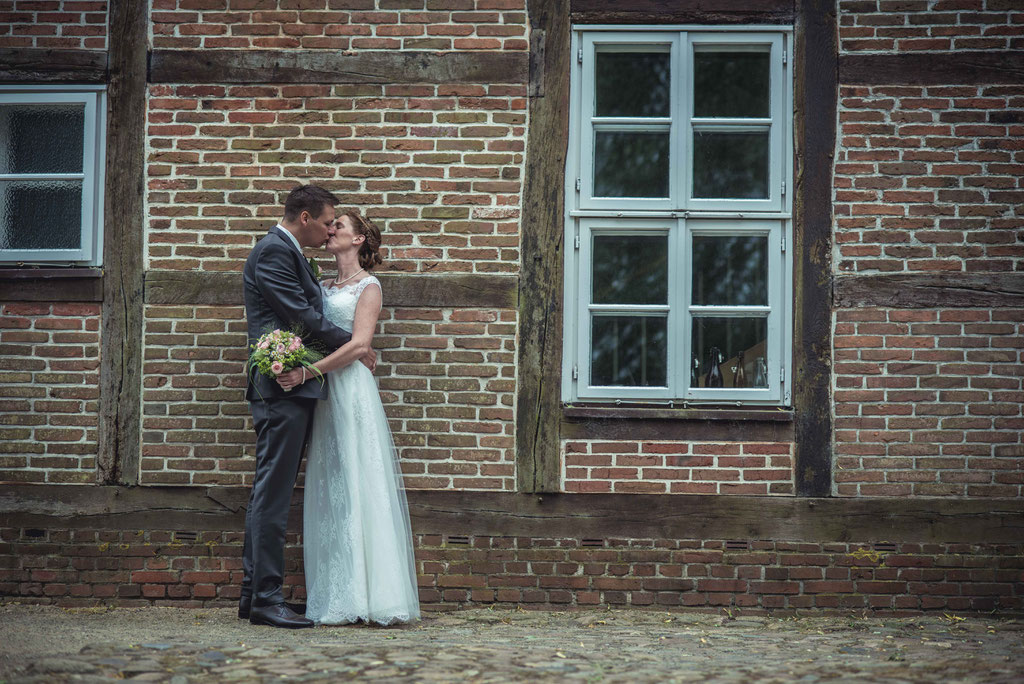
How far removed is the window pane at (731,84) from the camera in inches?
228

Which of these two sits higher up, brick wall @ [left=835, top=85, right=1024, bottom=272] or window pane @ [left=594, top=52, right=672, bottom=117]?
window pane @ [left=594, top=52, right=672, bottom=117]

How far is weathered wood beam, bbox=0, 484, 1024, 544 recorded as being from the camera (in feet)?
18.3

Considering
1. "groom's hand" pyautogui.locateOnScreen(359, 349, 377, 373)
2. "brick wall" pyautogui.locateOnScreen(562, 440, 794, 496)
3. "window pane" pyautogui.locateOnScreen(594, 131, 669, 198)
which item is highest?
"window pane" pyautogui.locateOnScreen(594, 131, 669, 198)

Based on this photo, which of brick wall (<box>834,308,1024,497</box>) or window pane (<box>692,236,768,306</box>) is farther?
window pane (<box>692,236,768,306</box>)

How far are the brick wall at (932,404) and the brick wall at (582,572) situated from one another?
38 centimetres

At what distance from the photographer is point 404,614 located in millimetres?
5129

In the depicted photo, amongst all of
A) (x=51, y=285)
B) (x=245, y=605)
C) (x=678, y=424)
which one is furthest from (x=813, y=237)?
(x=51, y=285)

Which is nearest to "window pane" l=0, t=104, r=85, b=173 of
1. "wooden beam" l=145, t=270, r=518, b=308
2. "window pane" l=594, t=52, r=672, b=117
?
"wooden beam" l=145, t=270, r=518, b=308


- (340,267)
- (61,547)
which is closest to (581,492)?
(340,267)

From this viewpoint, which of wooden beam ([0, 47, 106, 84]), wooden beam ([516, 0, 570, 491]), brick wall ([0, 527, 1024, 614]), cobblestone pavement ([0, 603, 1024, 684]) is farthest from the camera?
wooden beam ([0, 47, 106, 84])

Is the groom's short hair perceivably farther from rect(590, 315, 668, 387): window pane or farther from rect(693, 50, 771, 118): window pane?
rect(693, 50, 771, 118): window pane

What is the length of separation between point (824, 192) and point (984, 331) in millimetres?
1161

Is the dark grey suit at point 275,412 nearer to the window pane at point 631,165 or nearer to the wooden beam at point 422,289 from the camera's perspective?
the wooden beam at point 422,289

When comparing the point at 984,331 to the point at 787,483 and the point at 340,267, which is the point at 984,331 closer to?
the point at 787,483
